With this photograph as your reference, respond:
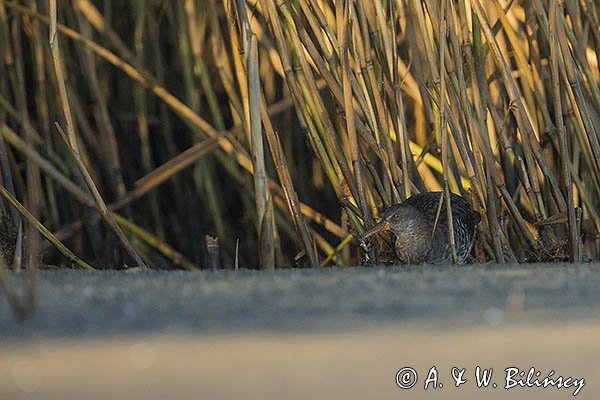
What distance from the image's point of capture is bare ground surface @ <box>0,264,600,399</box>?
1.31 m

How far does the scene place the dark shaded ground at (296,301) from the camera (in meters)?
1.51

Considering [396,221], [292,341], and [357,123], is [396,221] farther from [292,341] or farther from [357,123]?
[292,341]

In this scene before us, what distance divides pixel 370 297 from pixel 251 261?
2.31 m

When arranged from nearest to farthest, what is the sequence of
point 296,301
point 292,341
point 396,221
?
point 292,341 → point 296,301 → point 396,221

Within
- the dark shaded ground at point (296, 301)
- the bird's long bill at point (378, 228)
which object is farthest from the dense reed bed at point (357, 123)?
the dark shaded ground at point (296, 301)

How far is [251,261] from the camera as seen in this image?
3996 mm

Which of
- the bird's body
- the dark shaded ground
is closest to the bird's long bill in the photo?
the bird's body

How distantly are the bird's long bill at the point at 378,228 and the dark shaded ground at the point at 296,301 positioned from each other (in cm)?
57

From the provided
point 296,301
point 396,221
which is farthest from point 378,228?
point 296,301

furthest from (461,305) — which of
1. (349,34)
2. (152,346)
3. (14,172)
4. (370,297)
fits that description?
(14,172)

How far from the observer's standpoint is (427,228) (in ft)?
9.07

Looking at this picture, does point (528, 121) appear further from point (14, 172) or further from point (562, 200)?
point (14, 172)

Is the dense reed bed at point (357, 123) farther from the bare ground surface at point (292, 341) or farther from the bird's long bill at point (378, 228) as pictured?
the bare ground surface at point (292, 341)

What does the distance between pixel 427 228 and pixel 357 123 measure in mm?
313
